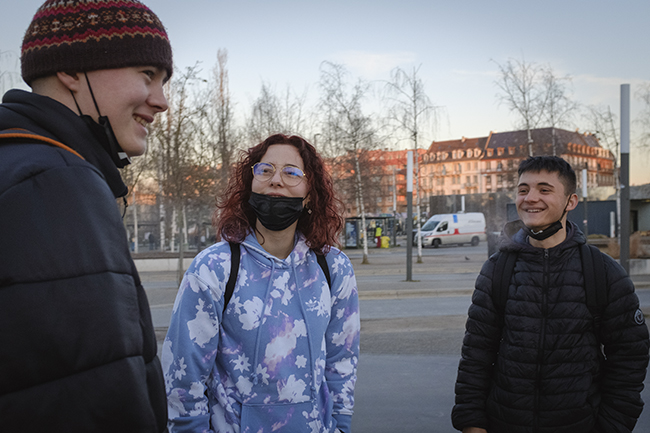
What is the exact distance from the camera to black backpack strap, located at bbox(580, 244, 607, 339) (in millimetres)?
2809

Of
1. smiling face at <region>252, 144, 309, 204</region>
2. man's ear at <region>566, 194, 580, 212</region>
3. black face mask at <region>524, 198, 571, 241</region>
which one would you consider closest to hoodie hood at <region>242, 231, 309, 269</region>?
smiling face at <region>252, 144, 309, 204</region>

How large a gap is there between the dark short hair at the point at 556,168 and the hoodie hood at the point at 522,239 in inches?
8.8

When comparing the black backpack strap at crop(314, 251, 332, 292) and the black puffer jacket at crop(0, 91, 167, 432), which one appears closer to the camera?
the black puffer jacket at crop(0, 91, 167, 432)

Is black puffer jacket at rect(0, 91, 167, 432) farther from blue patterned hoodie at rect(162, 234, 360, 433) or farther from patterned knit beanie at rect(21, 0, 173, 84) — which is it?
blue patterned hoodie at rect(162, 234, 360, 433)

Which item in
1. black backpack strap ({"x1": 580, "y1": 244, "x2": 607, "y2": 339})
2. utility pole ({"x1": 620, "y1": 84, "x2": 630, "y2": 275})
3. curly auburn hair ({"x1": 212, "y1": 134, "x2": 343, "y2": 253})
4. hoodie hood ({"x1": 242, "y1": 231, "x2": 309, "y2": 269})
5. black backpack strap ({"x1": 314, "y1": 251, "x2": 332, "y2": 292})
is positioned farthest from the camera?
utility pole ({"x1": 620, "y1": 84, "x2": 630, "y2": 275})

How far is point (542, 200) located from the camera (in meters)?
3.11

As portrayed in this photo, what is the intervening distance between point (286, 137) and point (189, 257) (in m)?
22.2

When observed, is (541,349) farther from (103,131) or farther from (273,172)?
(103,131)

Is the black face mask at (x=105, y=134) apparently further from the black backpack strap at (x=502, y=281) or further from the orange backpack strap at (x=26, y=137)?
the black backpack strap at (x=502, y=281)

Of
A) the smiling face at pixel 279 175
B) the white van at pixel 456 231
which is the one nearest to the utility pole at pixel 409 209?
the smiling face at pixel 279 175

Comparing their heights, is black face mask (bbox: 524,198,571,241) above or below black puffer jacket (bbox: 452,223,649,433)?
above

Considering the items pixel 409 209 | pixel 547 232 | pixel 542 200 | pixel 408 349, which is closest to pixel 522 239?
pixel 547 232

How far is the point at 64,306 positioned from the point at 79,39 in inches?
25.4

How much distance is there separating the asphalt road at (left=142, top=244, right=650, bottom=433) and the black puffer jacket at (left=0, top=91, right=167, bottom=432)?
4.16m
